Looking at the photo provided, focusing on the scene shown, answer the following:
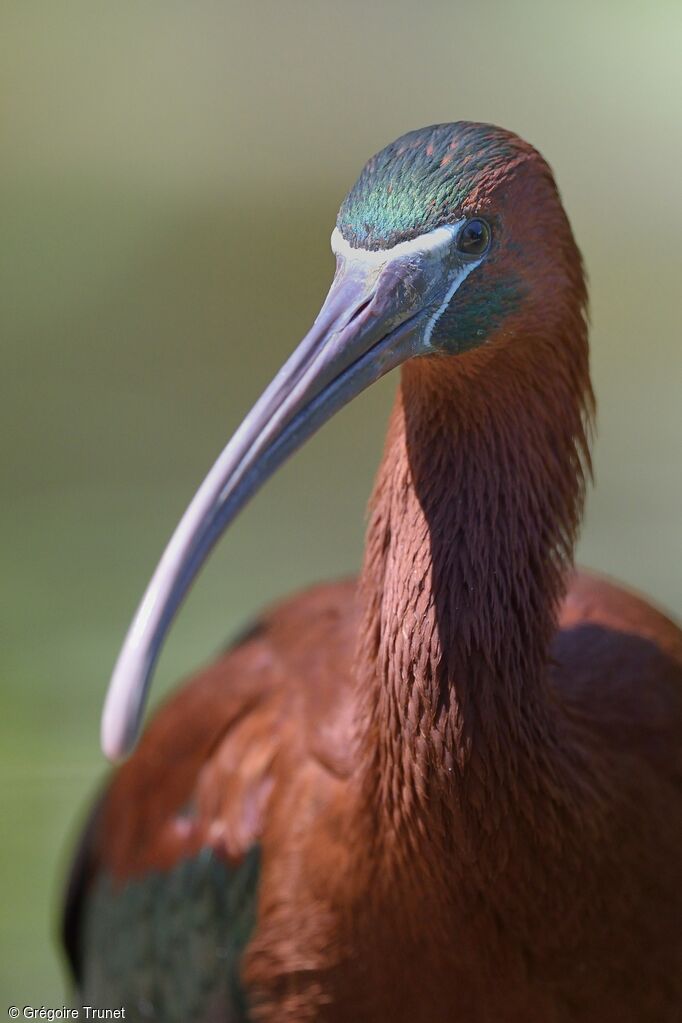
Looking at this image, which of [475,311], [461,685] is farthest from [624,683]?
[475,311]

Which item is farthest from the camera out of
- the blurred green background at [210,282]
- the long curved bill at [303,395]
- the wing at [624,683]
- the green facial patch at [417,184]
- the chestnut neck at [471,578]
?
the blurred green background at [210,282]

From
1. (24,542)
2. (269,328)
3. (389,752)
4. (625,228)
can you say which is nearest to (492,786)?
(389,752)

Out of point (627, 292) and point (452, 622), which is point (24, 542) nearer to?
point (627, 292)

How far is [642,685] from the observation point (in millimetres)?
2322

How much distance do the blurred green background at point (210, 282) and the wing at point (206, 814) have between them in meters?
1.01

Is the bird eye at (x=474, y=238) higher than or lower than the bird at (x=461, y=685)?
higher

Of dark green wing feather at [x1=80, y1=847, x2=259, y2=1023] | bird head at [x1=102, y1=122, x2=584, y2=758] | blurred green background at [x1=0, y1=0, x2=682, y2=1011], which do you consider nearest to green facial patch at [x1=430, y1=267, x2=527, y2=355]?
bird head at [x1=102, y1=122, x2=584, y2=758]

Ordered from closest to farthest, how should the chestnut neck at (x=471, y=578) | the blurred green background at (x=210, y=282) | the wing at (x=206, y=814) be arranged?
the chestnut neck at (x=471, y=578)
the wing at (x=206, y=814)
the blurred green background at (x=210, y=282)

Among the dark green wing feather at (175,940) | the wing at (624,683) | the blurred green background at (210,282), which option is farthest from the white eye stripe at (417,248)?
the blurred green background at (210,282)

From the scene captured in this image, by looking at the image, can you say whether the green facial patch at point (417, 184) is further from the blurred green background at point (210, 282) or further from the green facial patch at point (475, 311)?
the blurred green background at point (210, 282)

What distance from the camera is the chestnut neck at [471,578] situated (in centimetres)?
201

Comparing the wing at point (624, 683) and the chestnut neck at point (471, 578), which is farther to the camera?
the wing at point (624, 683)

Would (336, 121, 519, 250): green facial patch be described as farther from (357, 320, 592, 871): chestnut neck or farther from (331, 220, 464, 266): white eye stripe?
(357, 320, 592, 871): chestnut neck

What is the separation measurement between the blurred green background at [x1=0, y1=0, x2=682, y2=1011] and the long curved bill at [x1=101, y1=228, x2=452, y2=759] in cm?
232
